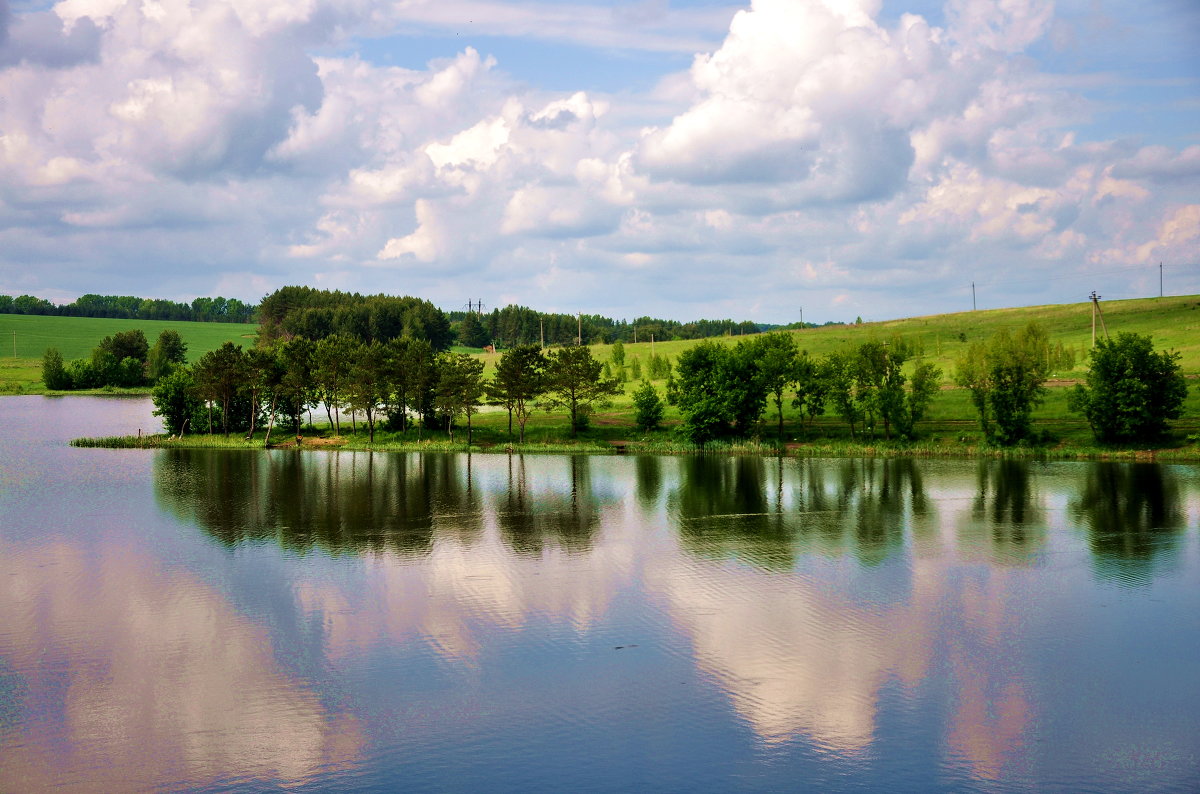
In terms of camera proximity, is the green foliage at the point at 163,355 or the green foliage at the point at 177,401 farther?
the green foliage at the point at 163,355

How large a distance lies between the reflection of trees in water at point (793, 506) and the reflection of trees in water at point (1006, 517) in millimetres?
2957

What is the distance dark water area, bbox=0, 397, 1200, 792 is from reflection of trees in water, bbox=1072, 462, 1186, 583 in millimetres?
301

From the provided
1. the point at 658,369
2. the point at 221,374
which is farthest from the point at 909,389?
the point at 221,374

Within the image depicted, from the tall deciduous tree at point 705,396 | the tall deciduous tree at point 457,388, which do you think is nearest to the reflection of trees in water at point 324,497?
the tall deciduous tree at point 457,388

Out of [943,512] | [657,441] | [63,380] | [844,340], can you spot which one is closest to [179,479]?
[657,441]

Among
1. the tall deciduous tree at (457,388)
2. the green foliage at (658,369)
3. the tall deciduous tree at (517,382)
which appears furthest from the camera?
the green foliage at (658,369)

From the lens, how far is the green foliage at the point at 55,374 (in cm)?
14638

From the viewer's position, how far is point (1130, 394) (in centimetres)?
6625

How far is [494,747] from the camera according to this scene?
1752 centimetres

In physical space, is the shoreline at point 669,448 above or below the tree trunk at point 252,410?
below

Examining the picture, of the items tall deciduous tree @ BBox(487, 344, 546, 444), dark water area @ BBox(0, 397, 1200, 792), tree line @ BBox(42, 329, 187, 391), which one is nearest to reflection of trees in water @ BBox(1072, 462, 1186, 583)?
dark water area @ BBox(0, 397, 1200, 792)

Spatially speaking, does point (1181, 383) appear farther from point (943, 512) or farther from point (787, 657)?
point (787, 657)

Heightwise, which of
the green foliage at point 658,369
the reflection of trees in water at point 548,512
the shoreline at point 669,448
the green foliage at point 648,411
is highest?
the green foliage at point 658,369

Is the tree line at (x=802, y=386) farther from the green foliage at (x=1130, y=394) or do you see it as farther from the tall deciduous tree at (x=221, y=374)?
the tall deciduous tree at (x=221, y=374)
